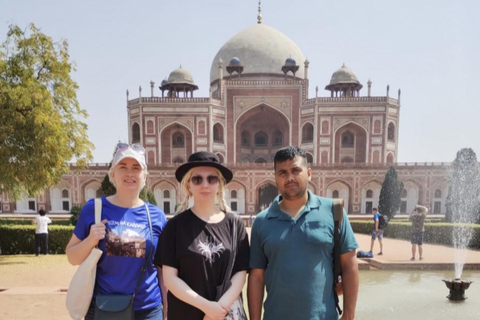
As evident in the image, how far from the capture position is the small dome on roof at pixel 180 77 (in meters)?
33.2

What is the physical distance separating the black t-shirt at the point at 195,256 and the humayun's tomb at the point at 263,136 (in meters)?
23.6

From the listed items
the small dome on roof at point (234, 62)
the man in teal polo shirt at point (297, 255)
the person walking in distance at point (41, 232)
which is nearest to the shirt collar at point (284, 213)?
the man in teal polo shirt at point (297, 255)

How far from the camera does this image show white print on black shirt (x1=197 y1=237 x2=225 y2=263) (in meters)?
2.00

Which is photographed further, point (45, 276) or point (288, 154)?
point (45, 276)

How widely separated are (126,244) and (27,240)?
899cm

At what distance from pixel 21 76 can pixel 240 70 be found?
86.6 feet

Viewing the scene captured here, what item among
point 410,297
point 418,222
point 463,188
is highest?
point 418,222

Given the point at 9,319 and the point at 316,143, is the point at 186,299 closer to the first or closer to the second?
the point at 9,319

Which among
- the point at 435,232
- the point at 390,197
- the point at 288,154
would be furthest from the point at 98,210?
the point at 390,197

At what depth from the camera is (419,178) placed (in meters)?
26.7

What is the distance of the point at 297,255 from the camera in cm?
203

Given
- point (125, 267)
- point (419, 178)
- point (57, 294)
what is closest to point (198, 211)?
point (125, 267)

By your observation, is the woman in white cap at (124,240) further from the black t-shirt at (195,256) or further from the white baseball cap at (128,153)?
the black t-shirt at (195,256)

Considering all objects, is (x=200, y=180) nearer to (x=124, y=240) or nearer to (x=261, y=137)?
(x=124, y=240)
